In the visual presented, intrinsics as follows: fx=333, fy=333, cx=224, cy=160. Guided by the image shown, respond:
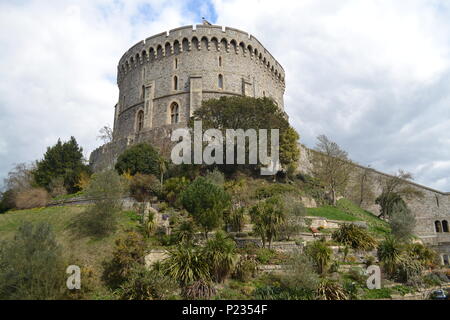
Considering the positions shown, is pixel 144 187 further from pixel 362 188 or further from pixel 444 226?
pixel 444 226

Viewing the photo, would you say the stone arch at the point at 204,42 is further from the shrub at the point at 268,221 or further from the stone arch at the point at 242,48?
the shrub at the point at 268,221

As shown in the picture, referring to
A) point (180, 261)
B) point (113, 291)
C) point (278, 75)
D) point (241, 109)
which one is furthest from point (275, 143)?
point (278, 75)

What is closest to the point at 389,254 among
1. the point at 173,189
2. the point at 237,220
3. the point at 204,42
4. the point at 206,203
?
the point at 237,220

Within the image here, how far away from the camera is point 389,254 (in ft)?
47.4

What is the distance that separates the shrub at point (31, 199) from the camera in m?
22.8

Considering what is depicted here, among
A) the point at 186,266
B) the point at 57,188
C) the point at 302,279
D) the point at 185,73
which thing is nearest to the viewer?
the point at 302,279

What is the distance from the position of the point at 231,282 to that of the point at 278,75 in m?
35.6

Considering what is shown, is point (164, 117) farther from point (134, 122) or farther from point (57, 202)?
point (57, 202)

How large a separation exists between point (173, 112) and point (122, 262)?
983 inches

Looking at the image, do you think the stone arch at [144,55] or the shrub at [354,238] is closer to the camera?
the shrub at [354,238]

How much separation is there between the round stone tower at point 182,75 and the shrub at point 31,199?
11.0 meters

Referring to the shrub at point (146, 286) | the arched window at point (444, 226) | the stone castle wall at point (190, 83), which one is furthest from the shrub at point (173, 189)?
the arched window at point (444, 226)

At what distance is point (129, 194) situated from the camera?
20953 millimetres

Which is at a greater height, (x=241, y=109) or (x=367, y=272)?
(x=241, y=109)
